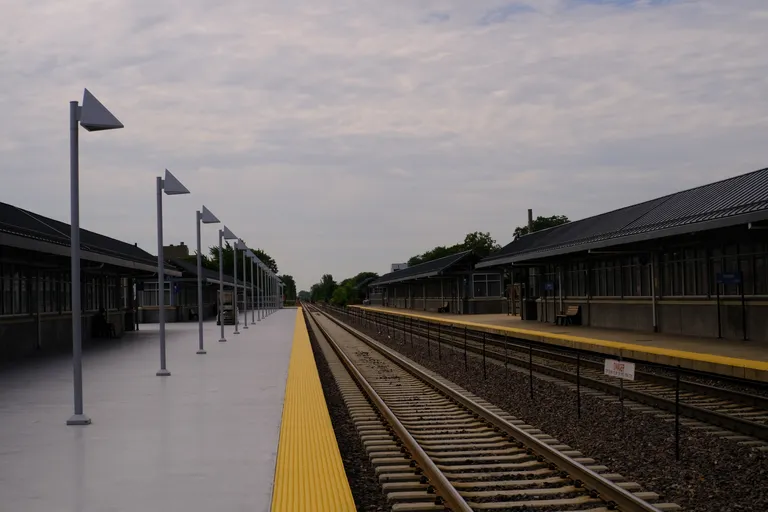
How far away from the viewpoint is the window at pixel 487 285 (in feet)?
169

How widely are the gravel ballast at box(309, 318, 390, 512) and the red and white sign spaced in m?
3.37

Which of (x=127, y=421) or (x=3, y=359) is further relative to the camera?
(x=3, y=359)

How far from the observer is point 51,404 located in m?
12.6

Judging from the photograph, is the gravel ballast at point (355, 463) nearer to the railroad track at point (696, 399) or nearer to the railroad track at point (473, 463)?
the railroad track at point (473, 463)

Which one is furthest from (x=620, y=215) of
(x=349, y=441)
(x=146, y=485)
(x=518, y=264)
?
(x=146, y=485)

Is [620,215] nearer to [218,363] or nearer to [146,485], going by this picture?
[218,363]

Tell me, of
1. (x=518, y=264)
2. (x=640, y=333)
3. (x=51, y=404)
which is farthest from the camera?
(x=518, y=264)

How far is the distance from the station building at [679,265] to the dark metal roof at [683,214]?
35 mm

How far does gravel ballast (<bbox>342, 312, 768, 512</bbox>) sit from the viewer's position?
7.24m

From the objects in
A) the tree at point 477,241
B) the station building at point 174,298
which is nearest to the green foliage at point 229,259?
the tree at point 477,241

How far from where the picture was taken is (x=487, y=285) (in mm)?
51688

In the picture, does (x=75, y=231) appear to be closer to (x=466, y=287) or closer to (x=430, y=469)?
(x=430, y=469)

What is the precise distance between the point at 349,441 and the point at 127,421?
306 cm

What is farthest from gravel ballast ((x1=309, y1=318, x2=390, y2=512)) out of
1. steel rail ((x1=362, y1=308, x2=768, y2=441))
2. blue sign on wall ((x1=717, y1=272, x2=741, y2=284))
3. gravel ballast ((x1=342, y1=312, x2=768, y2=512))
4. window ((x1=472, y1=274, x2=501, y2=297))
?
window ((x1=472, y1=274, x2=501, y2=297))
